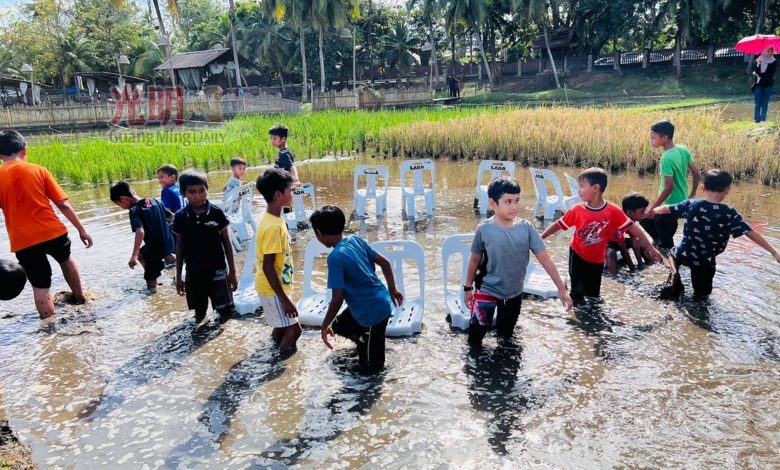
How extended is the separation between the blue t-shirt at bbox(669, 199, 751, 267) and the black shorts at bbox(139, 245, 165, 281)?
5.10m

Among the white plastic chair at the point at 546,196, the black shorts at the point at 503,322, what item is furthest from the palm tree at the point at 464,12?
the black shorts at the point at 503,322

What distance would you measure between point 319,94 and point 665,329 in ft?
86.6

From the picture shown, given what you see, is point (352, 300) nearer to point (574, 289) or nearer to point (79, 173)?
point (574, 289)

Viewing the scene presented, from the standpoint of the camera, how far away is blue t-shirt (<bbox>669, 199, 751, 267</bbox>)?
4.66 meters

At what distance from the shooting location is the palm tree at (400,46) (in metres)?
43.7

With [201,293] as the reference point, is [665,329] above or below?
below

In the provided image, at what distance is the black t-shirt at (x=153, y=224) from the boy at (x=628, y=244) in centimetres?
449

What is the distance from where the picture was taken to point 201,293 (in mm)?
4734

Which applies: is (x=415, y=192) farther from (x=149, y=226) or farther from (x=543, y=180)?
(x=149, y=226)

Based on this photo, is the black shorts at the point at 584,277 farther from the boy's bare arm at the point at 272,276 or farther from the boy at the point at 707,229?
the boy's bare arm at the point at 272,276

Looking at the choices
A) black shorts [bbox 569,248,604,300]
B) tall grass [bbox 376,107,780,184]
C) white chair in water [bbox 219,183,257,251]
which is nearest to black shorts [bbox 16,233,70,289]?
white chair in water [bbox 219,183,257,251]

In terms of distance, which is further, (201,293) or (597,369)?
(201,293)

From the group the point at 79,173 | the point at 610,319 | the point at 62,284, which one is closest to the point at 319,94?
the point at 79,173

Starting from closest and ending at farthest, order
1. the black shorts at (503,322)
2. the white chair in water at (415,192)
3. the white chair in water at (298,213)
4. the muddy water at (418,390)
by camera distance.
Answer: the muddy water at (418,390)
the black shorts at (503,322)
the white chair in water at (298,213)
the white chair in water at (415,192)
